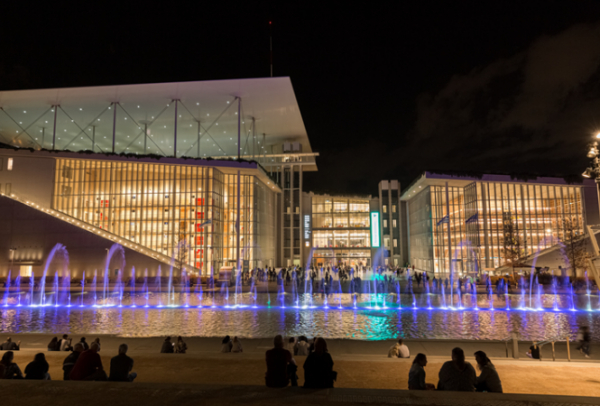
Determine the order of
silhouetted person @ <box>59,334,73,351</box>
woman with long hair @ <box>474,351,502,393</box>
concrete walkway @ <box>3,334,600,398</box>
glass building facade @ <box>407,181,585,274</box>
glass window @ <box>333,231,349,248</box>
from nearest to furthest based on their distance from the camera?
woman with long hair @ <box>474,351,502,393</box> → concrete walkway @ <box>3,334,600,398</box> → silhouetted person @ <box>59,334,73,351</box> → glass building facade @ <box>407,181,585,274</box> → glass window @ <box>333,231,349,248</box>

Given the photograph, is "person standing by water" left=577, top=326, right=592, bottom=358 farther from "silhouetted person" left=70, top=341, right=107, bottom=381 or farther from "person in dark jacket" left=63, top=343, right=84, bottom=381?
"person in dark jacket" left=63, top=343, right=84, bottom=381

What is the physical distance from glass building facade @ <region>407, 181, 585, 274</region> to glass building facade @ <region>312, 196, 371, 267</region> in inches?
779

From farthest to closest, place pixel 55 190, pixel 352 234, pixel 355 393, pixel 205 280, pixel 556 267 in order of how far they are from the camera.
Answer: pixel 352 234 < pixel 55 190 < pixel 556 267 < pixel 205 280 < pixel 355 393

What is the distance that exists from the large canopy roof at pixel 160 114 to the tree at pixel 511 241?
90.3ft

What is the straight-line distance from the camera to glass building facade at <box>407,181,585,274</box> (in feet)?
138

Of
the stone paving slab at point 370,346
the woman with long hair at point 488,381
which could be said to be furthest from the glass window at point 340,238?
the woman with long hair at point 488,381

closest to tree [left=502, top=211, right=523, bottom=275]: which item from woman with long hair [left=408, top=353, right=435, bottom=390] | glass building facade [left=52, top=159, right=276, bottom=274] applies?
glass building facade [left=52, top=159, right=276, bottom=274]

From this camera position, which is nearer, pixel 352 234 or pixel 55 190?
pixel 55 190

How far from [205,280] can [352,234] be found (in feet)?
132

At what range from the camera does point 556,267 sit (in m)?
36.8

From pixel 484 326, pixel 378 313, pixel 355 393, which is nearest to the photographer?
pixel 355 393

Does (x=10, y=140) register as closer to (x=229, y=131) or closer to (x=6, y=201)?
(x=6, y=201)

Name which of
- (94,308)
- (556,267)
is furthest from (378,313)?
(556,267)

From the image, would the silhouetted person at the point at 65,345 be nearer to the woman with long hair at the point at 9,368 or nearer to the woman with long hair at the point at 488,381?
the woman with long hair at the point at 9,368
